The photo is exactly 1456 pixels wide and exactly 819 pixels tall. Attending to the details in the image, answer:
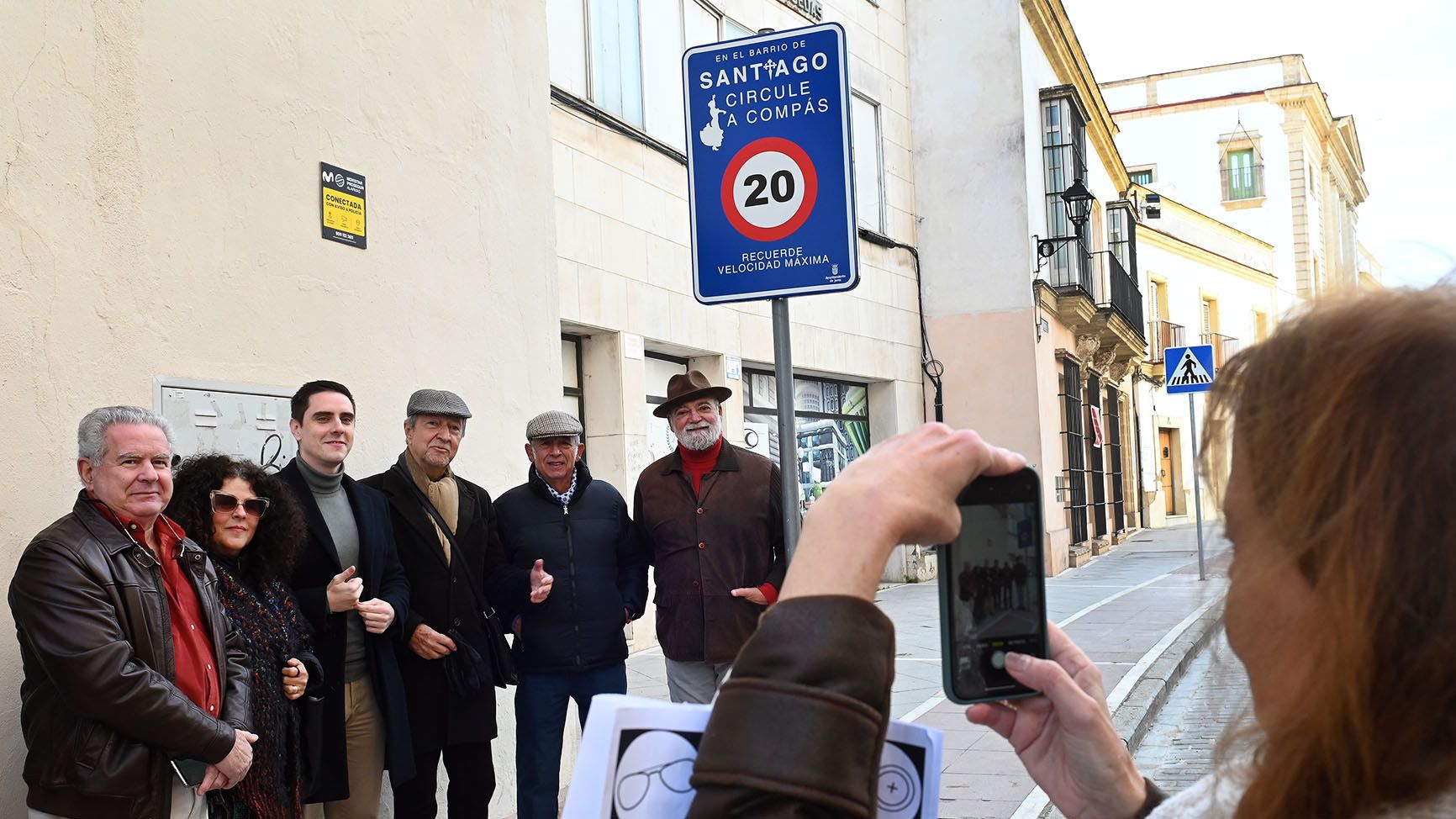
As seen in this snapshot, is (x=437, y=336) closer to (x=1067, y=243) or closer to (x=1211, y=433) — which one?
(x=1211, y=433)

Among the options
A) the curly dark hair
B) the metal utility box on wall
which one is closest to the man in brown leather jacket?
the curly dark hair

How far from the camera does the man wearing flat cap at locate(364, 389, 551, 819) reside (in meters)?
4.71

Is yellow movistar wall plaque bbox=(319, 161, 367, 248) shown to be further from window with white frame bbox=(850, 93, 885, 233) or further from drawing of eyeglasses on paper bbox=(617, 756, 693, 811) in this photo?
window with white frame bbox=(850, 93, 885, 233)

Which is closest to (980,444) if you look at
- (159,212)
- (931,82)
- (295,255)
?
(159,212)

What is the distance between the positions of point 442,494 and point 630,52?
24.2 ft

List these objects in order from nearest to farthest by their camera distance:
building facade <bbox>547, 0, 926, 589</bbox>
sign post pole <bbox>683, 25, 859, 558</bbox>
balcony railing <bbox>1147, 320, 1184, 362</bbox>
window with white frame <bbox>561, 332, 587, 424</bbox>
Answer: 1. sign post pole <bbox>683, 25, 859, 558</bbox>
2. building facade <bbox>547, 0, 926, 589</bbox>
3. window with white frame <bbox>561, 332, 587, 424</bbox>
4. balcony railing <bbox>1147, 320, 1184, 362</bbox>

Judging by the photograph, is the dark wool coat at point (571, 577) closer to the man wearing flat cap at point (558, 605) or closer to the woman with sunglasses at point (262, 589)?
Answer: the man wearing flat cap at point (558, 605)

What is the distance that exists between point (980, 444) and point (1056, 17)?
2167 cm

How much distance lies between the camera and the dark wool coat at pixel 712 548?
17.8 feet

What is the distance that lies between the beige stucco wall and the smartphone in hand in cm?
336

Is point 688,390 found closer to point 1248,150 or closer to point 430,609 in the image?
point 430,609

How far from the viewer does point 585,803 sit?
1.10 metres

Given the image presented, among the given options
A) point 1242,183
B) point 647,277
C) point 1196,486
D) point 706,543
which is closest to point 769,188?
point 706,543

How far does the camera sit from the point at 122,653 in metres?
3.14
